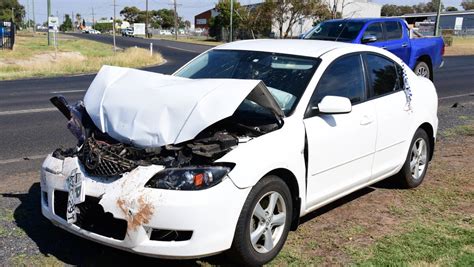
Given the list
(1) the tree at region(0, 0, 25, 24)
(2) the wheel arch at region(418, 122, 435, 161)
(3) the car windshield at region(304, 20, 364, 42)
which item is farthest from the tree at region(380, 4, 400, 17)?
(2) the wheel arch at region(418, 122, 435, 161)

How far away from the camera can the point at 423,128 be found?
578 centimetres

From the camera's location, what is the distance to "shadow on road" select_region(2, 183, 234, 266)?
384 centimetres

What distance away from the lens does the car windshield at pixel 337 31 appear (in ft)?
38.3

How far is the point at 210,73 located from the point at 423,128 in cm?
254

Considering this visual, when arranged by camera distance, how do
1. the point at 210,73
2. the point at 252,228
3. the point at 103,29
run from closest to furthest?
the point at 252,228, the point at 210,73, the point at 103,29

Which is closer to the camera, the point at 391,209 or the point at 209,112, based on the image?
the point at 209,112

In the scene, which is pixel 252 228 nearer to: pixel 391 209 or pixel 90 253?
pixel 90 253

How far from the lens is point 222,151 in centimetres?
353

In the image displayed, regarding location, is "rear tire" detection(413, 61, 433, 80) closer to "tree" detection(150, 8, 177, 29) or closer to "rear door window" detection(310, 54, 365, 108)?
"rear door window" detection(310, 54, 365, 108)

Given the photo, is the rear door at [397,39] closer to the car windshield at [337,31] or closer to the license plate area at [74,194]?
the car windshield at [337,31]

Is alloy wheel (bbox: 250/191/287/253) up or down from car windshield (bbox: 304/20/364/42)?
down

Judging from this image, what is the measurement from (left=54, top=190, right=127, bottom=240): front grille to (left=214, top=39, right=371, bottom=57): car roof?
223 cm

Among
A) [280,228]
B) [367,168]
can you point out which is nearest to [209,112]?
[280,228]

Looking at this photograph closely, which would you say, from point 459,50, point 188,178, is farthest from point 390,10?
point 188,178
